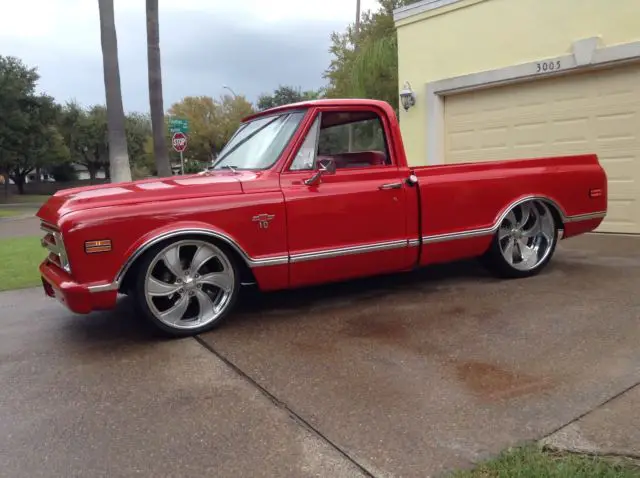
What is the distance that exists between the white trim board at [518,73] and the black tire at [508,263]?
11.6 ft

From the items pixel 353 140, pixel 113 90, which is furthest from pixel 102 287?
pixel 113 90

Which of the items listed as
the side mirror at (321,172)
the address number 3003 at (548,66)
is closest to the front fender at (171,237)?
the side mirror at (321,172)

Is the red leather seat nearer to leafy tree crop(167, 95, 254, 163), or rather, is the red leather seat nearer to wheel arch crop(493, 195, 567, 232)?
wheel arch crop(493, 195, 567, 232)

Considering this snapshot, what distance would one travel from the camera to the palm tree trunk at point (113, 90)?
1299 centimetres

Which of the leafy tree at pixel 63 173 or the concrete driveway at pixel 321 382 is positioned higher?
the leafy tree at pixel 63 173

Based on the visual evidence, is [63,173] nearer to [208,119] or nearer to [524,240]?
[208,119]

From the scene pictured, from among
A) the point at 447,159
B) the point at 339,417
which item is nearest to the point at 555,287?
the point at 339,417

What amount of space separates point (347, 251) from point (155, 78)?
11.8 m

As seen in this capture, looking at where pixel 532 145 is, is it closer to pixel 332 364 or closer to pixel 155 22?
pixel 332 364

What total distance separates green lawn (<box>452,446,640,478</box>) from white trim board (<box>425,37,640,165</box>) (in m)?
6.98

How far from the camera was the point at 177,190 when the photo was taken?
4.16 meters

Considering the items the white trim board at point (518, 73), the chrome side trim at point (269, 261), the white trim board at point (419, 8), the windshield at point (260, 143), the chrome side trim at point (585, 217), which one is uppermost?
the white trim board at point (419, 8)

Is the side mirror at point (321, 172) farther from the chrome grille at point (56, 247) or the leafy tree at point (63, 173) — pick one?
the leafy tree at point (63, 173)

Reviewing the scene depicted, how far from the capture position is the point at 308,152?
466 cm
